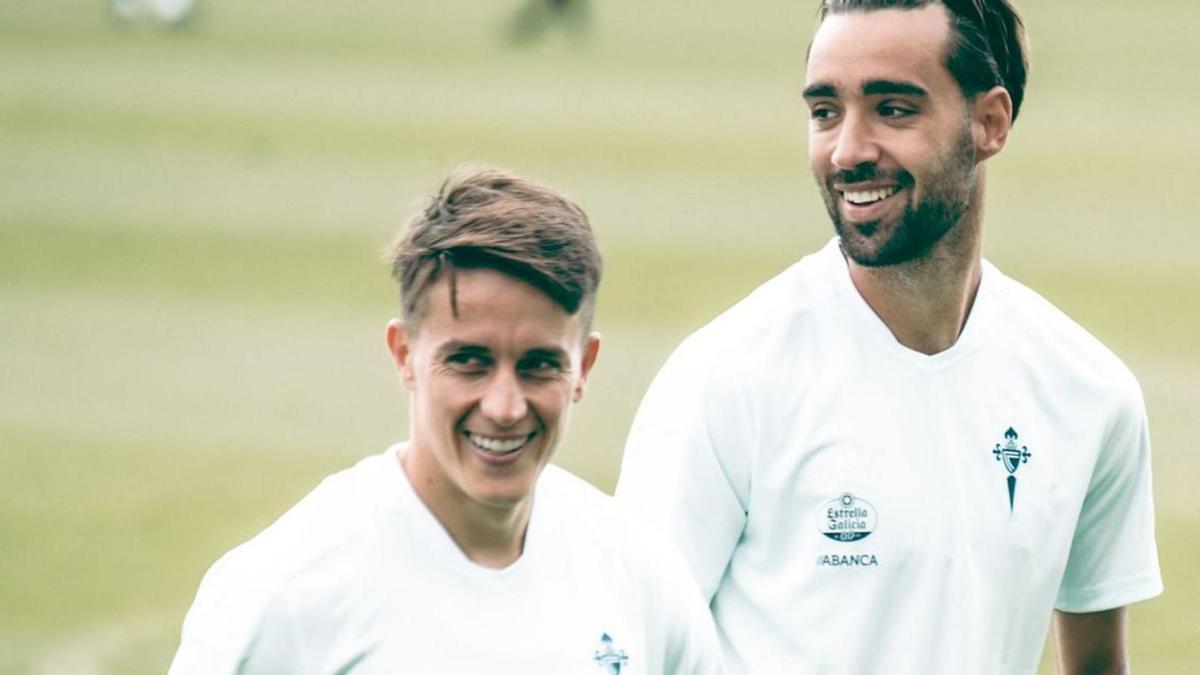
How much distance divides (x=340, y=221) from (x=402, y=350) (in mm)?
15810

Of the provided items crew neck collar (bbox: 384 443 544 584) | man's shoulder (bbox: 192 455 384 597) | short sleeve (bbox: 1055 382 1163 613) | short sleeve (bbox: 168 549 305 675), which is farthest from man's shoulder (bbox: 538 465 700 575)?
short sleeve (bbox: 1055 382 1163 613)

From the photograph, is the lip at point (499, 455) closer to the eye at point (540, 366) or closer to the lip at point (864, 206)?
the eye at point (540, 366)

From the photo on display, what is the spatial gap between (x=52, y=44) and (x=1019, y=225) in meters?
15.9

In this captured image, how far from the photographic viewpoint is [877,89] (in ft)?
14.1

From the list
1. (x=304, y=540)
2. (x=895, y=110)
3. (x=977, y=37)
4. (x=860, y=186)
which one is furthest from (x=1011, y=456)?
(x=304, y=540)

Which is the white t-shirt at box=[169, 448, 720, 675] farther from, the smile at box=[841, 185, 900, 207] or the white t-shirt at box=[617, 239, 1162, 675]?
the smile at box=[841, 185, 900, 207]

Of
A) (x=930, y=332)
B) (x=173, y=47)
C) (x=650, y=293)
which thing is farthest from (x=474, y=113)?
(x=930, y=332)

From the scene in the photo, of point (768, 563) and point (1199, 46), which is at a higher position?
point (1199, 46)

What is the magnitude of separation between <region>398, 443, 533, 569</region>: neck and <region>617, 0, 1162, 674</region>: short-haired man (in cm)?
57

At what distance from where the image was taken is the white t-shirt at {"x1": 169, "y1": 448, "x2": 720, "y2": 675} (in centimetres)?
343

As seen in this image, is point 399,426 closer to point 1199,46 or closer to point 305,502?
point 305,502

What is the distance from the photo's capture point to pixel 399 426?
520 inches

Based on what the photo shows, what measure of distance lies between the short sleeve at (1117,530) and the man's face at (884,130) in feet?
2.01

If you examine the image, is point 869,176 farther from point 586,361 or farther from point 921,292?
point 586,361
